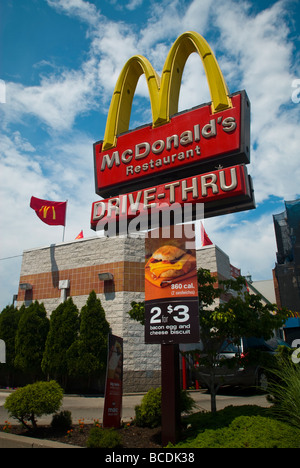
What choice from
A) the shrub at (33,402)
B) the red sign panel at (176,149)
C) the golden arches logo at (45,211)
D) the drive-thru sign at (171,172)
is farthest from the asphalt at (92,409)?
the golden arches logo at (45,211)

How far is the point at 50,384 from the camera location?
7422mm

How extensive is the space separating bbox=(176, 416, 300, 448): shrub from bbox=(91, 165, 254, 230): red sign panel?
4.20m

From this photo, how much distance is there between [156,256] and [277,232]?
35.5 metres

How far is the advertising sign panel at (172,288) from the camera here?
254 inches

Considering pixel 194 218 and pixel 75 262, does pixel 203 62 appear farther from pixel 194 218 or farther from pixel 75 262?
pixel 75 262

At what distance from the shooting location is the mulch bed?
20.8 ft

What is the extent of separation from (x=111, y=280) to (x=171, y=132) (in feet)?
32.4

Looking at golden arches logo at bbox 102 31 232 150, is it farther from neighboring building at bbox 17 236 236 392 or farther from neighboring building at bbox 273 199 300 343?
neighboring building at bbox 273 199 300 343

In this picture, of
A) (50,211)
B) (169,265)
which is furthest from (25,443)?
(50,211)

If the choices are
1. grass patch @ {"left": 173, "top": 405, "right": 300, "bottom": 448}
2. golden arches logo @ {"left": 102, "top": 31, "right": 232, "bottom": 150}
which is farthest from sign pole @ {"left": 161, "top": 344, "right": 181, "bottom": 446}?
golden arches logo @ {"left": 102, "top": 31, "right": 232, "bottom": 150}

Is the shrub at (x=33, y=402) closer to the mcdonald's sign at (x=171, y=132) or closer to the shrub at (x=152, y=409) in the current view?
the shrub at (x=152, y=409)

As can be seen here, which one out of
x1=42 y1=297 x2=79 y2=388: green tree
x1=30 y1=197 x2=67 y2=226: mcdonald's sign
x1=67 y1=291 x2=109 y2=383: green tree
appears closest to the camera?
x1=67 y1=291 x2=109 y2=383: green tree

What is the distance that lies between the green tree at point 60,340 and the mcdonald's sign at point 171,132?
897cm
